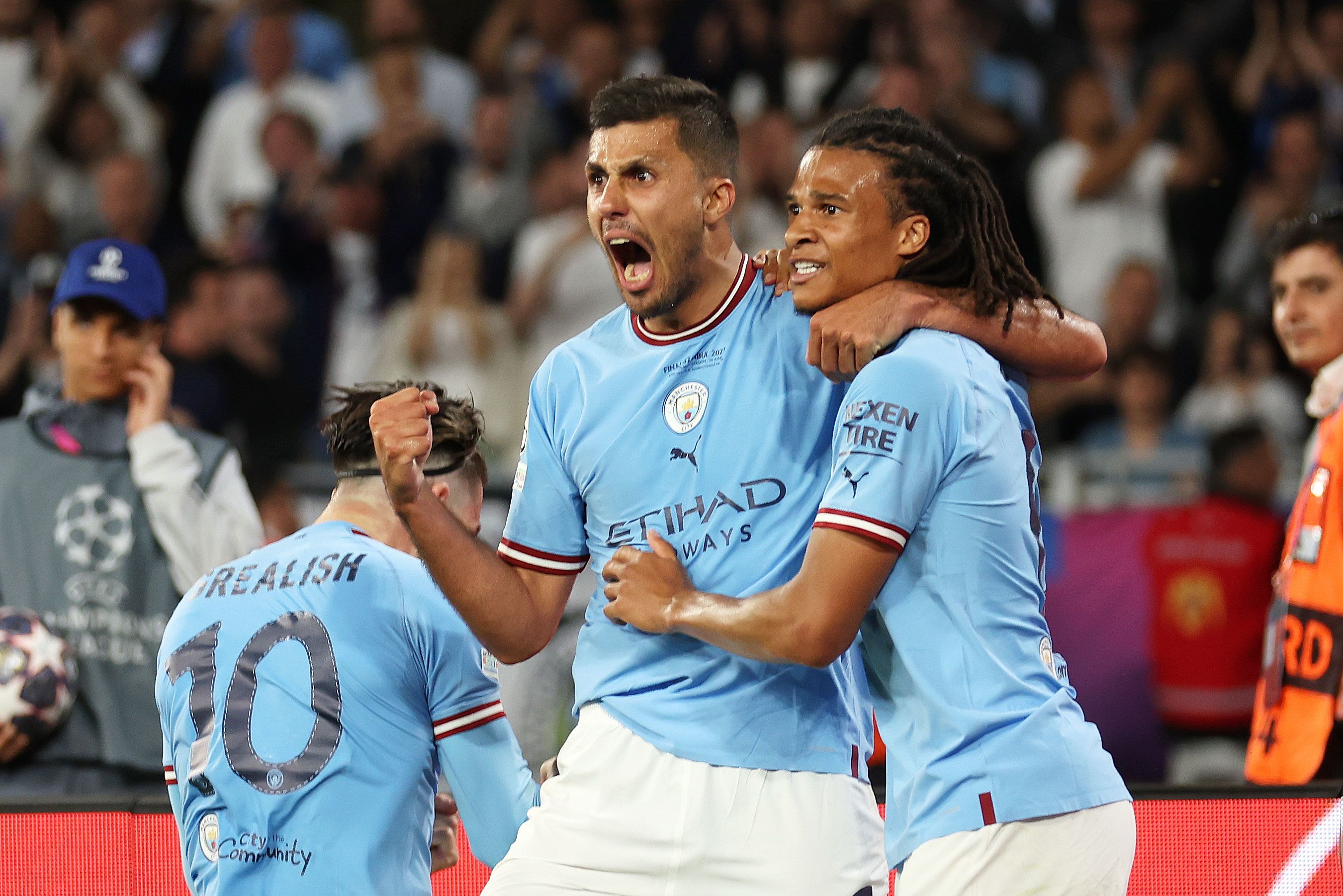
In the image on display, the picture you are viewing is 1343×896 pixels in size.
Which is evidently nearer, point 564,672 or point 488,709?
point 488,709

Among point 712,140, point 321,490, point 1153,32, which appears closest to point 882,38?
point 1153,32

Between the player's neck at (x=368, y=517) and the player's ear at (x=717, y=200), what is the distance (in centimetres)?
99

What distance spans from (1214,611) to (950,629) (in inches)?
177

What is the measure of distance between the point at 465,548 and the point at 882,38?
21.9ft

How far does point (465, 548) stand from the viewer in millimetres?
3025

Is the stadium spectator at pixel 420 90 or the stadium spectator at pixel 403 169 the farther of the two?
the stadium spectator at pixel 420 90

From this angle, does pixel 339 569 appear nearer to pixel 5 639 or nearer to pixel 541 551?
pixel 541 551

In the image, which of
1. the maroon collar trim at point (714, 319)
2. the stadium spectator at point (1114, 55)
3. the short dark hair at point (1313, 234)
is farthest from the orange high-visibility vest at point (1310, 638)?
the stadium spectator at point (1114, 55)

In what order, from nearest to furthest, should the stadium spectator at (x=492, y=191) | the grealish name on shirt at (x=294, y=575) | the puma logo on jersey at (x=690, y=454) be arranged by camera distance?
the puma logo on jersey at (x=690, y=454) → the grealish name on shirt at (x=294, y=575) → the stadium spectator at (x=492, y=191)

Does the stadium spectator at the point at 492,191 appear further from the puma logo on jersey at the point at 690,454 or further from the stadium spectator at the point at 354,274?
the puma logo on jersey at the point at 690,454

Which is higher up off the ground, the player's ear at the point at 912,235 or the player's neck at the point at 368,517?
the player's ear at the point at 912,235

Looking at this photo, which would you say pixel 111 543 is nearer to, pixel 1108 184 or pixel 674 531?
pixel 674 531

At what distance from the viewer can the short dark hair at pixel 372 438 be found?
11.4 ft

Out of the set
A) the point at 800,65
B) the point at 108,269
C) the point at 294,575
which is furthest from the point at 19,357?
the point at 294,575
